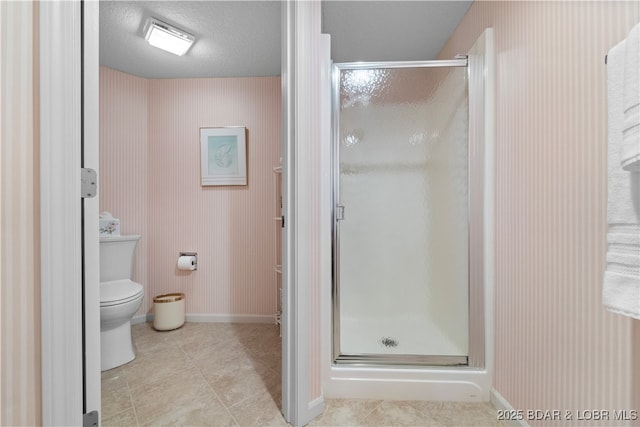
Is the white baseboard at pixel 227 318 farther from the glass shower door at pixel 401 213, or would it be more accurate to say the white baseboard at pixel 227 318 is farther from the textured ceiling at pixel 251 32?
the textured ceiling at pixel 251 32

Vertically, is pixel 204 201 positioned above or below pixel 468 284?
above

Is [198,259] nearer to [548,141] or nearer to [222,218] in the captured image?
[222,218]

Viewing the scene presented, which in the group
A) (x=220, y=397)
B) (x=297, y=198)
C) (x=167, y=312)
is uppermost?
(x=297, y=198)

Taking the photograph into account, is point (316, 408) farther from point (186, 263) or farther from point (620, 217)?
point (186, 263)

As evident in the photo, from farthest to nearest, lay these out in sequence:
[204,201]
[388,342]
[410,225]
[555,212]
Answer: [204,201] → [410,225] → [388,342] → [555,212]

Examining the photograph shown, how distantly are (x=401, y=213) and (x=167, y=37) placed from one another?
204 cm

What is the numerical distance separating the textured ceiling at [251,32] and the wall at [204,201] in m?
0.23

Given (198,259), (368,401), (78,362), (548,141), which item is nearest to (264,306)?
(198,259)

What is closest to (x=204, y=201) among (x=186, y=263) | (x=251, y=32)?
(x=186, y=263)

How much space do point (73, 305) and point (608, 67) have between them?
1.66 metres

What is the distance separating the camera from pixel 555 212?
0.99m

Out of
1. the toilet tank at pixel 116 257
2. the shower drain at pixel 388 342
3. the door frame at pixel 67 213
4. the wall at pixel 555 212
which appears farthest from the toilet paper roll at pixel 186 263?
the wall at pixel 555 212

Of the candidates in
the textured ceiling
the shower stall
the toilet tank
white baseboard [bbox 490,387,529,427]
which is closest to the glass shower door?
the shower stall

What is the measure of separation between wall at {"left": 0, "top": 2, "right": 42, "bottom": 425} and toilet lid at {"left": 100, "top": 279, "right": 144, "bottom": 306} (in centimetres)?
115
